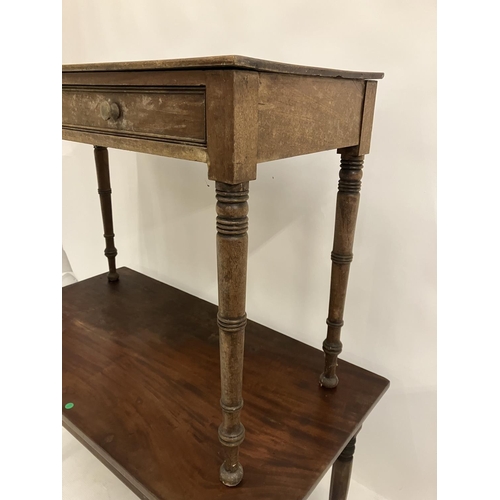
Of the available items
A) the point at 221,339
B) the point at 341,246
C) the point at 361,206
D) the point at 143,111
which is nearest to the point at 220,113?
the point at 143,111

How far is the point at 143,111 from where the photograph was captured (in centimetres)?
58

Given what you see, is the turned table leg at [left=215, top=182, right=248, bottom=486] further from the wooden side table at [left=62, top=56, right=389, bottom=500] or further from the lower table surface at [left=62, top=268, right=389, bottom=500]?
the lower table surface at [left=62, top=268, right=389, bottom=500]

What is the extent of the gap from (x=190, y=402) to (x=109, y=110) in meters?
0.58

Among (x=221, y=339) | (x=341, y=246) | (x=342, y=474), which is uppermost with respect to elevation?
(x=341, y=246)

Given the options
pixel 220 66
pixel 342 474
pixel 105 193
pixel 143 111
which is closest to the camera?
pixel 220 66

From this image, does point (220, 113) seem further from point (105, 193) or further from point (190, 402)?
point (105, 193)

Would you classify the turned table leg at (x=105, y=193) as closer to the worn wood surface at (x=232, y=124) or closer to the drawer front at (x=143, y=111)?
the drawer front at (x=143, y=111)

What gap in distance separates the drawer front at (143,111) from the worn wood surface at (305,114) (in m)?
0.08

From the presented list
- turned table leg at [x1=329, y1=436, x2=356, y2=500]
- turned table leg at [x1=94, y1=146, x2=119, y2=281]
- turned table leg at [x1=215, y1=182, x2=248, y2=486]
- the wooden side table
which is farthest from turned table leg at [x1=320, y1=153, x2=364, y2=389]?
turned table leg at [x1=94, y1=146, x2=119, y2=281]

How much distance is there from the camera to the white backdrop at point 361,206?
0.90 metres

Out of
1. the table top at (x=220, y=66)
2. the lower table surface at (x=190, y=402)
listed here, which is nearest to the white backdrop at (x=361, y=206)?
the lower table surface at (x=190, y=402)

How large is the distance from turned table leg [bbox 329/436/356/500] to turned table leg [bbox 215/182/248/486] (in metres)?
0.36

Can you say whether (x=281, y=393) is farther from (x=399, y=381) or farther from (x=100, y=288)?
(x=100, y=288)

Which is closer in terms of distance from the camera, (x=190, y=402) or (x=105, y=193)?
(x=190, y=402)
